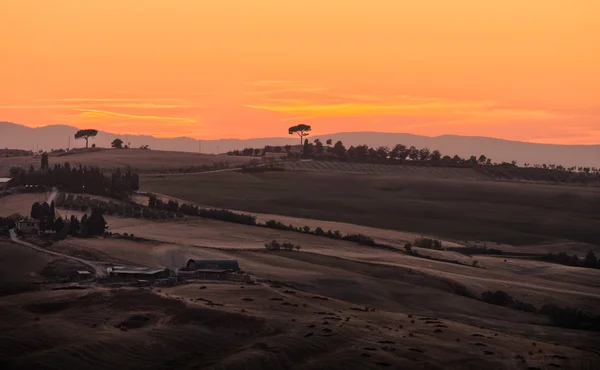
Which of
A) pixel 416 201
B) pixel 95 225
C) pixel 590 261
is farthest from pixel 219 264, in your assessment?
pixel 416 201

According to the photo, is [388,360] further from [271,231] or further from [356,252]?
[271,231]

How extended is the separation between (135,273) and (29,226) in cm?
2569

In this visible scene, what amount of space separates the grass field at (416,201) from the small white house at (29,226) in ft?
155

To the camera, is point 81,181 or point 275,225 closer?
point 275,225

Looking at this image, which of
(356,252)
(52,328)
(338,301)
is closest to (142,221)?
(356,252)

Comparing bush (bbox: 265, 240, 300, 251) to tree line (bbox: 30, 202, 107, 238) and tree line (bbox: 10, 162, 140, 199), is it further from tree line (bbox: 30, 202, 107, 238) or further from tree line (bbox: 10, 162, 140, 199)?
tree line (bbox: 10, 162, 140, 199)

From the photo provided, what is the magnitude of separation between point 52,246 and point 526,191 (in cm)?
9887

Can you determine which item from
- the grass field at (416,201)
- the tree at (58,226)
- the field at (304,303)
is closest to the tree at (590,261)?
the field at (304,303)

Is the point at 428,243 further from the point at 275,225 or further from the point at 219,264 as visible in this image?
the point at 219,264

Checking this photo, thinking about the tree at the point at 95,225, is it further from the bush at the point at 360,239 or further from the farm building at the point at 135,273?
the bush at the point at 360,239

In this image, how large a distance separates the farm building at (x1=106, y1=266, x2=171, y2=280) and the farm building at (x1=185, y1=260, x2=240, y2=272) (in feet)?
7.86

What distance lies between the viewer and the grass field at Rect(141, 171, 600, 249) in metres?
139

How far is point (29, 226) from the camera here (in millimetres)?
98875

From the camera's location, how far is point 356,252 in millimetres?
105125
